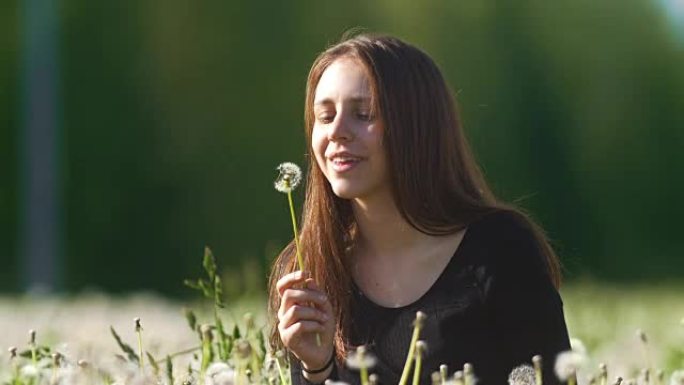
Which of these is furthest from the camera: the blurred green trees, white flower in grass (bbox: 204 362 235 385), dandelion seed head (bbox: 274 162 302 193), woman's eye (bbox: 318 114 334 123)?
the blurred green trees

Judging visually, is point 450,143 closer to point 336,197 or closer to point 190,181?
point 336,197

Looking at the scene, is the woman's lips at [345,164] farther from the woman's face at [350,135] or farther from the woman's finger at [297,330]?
the woman's finger at [297,330]

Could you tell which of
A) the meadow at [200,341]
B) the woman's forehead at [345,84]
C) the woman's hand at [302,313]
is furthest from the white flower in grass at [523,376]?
the woman's forehead at [345,84]

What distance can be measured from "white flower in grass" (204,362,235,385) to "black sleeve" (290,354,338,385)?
0.63 ft

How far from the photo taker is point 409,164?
3375 millimetres

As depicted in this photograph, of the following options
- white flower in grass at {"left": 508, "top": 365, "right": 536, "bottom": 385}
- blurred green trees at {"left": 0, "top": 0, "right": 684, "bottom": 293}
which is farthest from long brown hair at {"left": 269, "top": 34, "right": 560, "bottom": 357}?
blurred green trees at {"left": 0, "top": 0, "right": 684, "bottom": 293}

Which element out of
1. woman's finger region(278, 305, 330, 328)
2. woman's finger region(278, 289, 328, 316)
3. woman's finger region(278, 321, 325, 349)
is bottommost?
woman's finger region(278, 321, 325, 349)

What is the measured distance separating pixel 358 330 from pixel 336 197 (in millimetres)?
315

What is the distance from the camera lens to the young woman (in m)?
3.29

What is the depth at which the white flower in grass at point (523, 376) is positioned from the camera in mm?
2906

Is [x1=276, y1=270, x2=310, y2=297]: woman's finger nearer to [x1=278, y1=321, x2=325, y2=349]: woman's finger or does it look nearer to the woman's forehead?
[x1=278, y1=321, x2=325, y2=349]: woman's finger

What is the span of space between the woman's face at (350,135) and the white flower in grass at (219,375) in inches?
16.3

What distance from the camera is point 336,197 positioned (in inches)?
142

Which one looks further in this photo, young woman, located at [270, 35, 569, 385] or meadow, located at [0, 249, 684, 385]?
young woman, located at [270, 35, 569, 385]
